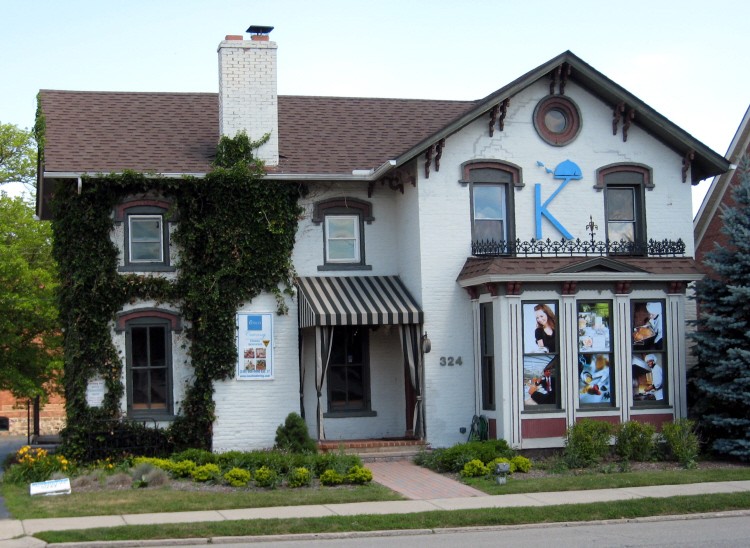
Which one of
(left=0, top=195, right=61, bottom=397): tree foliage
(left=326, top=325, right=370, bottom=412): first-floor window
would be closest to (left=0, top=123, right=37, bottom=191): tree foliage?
(left=0, top=195, right=61, bottom=397): tree foliage

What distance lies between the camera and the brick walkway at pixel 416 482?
1634 cm

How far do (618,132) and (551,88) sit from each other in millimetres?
1804

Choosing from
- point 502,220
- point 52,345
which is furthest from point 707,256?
point 52,345

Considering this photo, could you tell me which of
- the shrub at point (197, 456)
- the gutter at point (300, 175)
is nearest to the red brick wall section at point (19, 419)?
the gutter at point (300, 175)

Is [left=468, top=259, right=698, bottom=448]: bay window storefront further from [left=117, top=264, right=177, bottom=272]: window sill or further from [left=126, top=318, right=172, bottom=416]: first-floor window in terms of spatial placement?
[left=126, top=318, right=172, bottom=416]: first-floor window

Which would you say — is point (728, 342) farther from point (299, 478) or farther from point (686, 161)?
point (299, 478)

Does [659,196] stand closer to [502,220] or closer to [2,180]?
[502,220]

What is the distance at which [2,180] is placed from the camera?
34.9m

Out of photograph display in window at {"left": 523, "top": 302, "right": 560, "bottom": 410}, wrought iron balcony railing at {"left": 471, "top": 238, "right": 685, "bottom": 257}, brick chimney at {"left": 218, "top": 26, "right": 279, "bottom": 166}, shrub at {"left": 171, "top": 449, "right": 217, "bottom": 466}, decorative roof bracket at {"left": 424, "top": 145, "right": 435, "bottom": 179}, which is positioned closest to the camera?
shrub at {"left": 171, "top": 449, "right": 217, "bottom": 466}

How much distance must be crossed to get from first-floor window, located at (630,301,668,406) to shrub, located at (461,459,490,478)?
14.2 feet

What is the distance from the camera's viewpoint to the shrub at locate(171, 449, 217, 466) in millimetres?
18438

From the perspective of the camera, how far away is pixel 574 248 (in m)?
21.4

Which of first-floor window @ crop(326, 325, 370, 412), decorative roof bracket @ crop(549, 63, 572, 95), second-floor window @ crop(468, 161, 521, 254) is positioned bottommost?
first-floor window @ crop(326, 325, 370, 412)

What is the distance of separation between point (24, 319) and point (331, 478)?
48.3 feet
